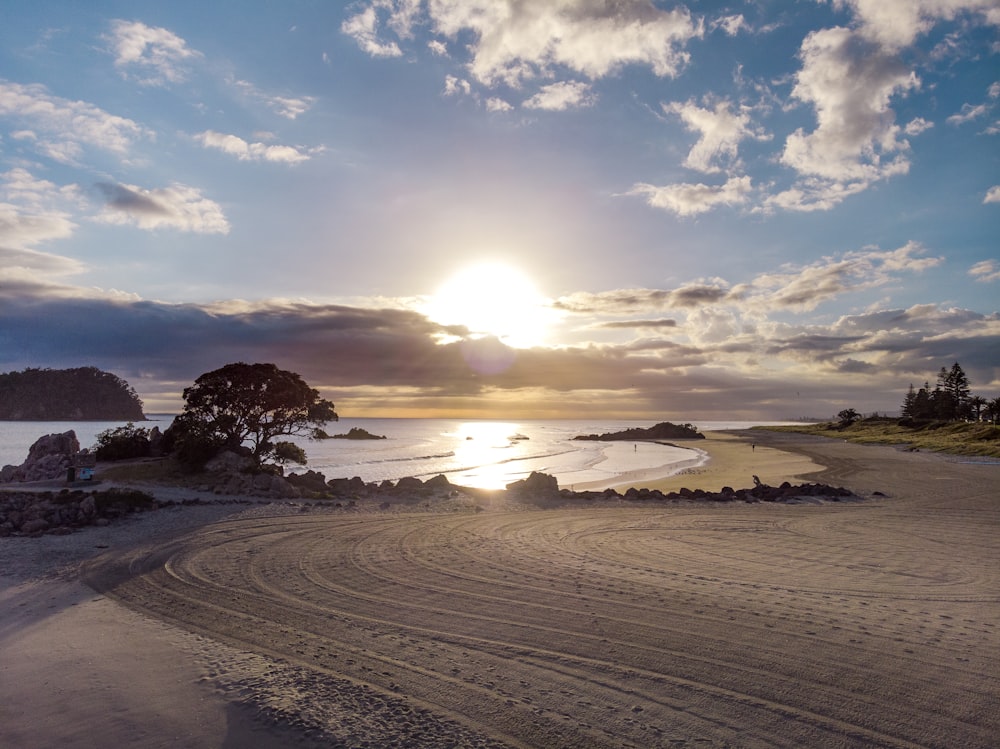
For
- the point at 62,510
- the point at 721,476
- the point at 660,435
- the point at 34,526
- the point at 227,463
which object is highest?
the point at 227,463

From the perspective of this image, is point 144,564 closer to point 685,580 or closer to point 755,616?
point 685,580

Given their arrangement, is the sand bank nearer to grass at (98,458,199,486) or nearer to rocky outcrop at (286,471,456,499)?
rocky outcrop at (286,471,456,499)

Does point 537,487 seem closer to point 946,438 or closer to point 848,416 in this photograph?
point 946,438

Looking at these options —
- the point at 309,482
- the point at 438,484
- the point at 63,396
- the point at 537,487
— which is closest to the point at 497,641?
the point at 537,487

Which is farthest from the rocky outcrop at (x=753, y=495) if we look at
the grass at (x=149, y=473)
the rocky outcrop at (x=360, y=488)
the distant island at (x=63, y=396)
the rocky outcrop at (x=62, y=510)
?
the distant island at (x=63, y=396)

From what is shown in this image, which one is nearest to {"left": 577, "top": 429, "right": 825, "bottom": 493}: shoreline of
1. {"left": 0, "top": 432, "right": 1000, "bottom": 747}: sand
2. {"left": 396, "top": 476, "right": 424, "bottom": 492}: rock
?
{"left": 396, "top": 476, "right": 424, "bottom": 492}: rock

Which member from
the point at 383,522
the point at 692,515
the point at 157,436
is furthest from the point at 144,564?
the point at 157,436
